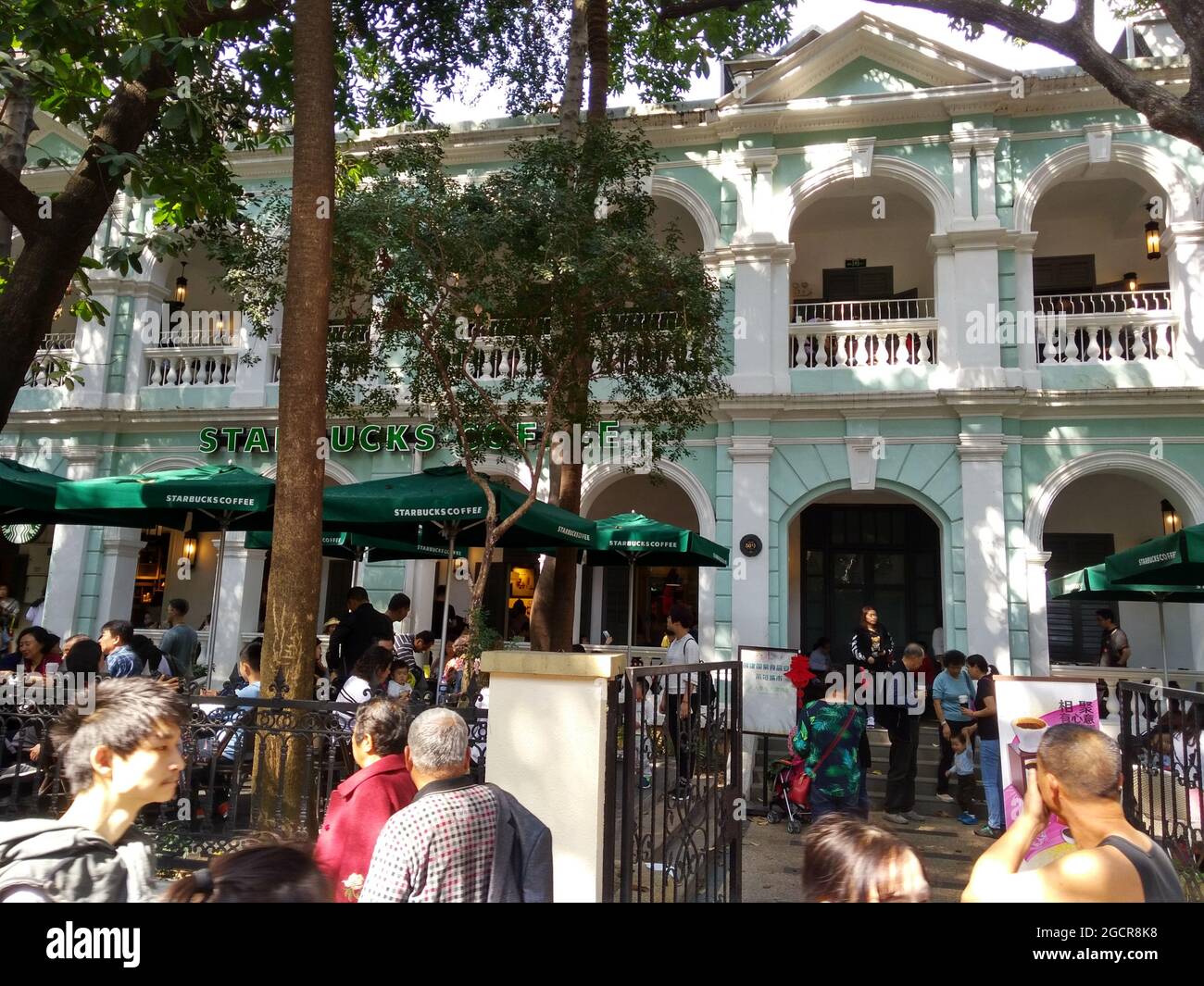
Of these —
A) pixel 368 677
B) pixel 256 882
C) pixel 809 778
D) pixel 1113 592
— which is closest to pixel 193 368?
pixel 368 677

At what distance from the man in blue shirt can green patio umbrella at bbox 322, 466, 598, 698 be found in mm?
1927

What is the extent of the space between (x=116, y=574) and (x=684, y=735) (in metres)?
13.3

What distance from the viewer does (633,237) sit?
26.5 feet

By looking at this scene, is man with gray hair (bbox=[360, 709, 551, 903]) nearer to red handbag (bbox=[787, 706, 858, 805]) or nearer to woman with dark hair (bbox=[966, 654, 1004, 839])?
red handbag (bbox=[787, 706, 858, 805])

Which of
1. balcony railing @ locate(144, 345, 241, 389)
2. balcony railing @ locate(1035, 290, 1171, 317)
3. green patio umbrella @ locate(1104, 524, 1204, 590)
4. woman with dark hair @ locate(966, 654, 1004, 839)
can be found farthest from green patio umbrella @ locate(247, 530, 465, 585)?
balcony railing @ locate(1035, 290, 1171, 317)

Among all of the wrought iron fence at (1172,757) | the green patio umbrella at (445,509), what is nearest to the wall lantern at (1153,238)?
the green patio umbrella at (445,509)

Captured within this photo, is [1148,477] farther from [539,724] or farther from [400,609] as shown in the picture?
[539,724]

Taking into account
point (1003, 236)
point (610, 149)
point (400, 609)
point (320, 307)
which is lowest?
point (400, 609)

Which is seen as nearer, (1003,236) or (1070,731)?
(1070,731)

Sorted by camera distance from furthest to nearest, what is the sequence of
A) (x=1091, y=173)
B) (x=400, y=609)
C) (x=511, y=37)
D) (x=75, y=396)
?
(x=75, y=396), (x=1091, y=173), (x=511, y=37), (x=400, y=609)

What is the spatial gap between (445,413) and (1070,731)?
6798 mm

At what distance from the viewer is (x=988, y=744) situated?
27.5 ft

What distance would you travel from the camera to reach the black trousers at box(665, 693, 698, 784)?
439cm

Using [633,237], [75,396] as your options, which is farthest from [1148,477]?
[75,396]
